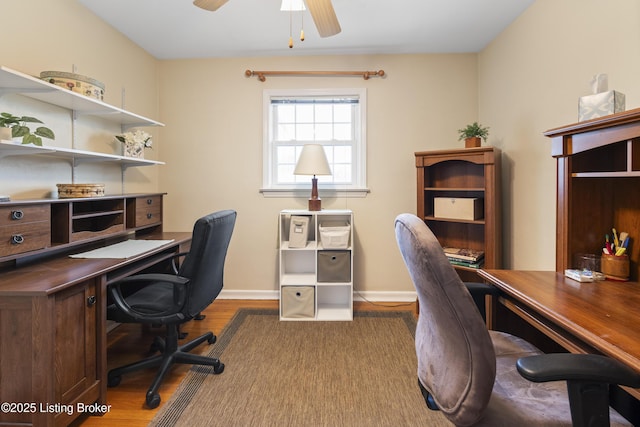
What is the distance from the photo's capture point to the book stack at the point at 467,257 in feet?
8.59

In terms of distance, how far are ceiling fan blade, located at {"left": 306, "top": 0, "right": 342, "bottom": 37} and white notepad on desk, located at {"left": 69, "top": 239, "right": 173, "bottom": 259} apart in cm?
175

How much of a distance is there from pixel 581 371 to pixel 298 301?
7.49ft

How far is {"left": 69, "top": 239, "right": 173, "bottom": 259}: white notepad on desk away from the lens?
6.40 feet

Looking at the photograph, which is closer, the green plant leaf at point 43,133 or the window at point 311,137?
the green plant leaf at point 43,133

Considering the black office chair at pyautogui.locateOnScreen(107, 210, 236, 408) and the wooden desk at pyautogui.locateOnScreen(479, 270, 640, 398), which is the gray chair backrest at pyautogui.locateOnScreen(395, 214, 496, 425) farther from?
the black office chair at pyautogui.locateOnScreen(107, 210, 236, 408)

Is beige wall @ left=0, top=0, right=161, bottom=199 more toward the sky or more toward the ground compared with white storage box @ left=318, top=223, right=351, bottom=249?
more toward the sky

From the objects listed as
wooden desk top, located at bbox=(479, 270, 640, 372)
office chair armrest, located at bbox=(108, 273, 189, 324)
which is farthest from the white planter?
wooden desk top, located at bbox=(479, 270, 640, 372)

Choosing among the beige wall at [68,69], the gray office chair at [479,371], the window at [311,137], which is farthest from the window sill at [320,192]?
the gray office chair at [479,371]

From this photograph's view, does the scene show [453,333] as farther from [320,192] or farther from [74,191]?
[320,192]

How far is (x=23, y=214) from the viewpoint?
1.58m

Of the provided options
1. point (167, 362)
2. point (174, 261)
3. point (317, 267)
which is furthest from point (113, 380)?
point (317, 267)

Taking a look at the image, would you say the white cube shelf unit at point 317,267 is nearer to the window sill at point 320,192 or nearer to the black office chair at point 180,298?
the window sill at point 320,192

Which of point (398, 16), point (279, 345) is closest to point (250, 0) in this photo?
point (398, 16)

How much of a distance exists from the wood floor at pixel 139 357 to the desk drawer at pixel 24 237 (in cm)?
90
